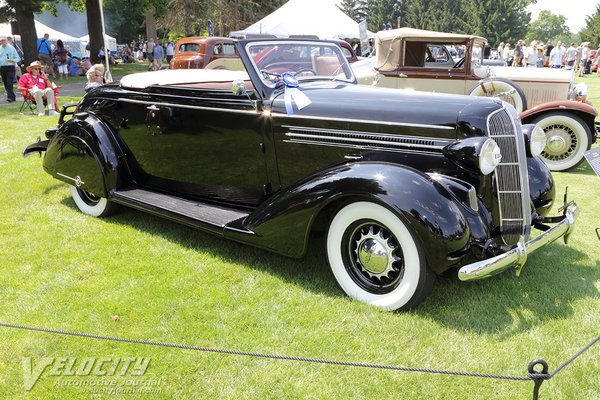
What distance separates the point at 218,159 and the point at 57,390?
2.30 m

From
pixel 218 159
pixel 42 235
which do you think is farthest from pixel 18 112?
pixel 218 159

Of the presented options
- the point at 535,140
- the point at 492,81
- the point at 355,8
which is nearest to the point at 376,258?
the point at 535,140

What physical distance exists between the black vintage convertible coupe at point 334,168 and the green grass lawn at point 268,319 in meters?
0.33

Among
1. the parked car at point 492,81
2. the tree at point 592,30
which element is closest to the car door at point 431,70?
the parked car at point 492,81

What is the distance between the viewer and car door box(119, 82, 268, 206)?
405 centimetres

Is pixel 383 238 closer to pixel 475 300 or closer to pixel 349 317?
pixel 349 317

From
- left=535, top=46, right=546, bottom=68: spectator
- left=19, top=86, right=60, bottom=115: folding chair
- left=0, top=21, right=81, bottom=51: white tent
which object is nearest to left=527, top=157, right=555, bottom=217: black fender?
left=19, top=86, right=60, bottom=115: folding chair

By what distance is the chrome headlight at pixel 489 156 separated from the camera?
305 cm

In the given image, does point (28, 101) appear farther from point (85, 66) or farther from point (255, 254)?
point (85, 66)

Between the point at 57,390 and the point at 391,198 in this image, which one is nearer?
the point at 57,390

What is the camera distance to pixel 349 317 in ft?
10.4

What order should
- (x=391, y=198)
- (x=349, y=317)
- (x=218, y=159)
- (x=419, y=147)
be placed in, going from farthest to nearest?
(x=218, y=159) < (x=419, y=147) < (x=349, y=317) < (x=391, y=198)

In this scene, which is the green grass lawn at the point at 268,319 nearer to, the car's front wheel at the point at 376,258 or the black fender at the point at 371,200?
the car's front wheel at the point at 376,258

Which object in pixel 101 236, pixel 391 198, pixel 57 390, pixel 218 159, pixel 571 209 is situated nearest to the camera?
pixel 57 390
